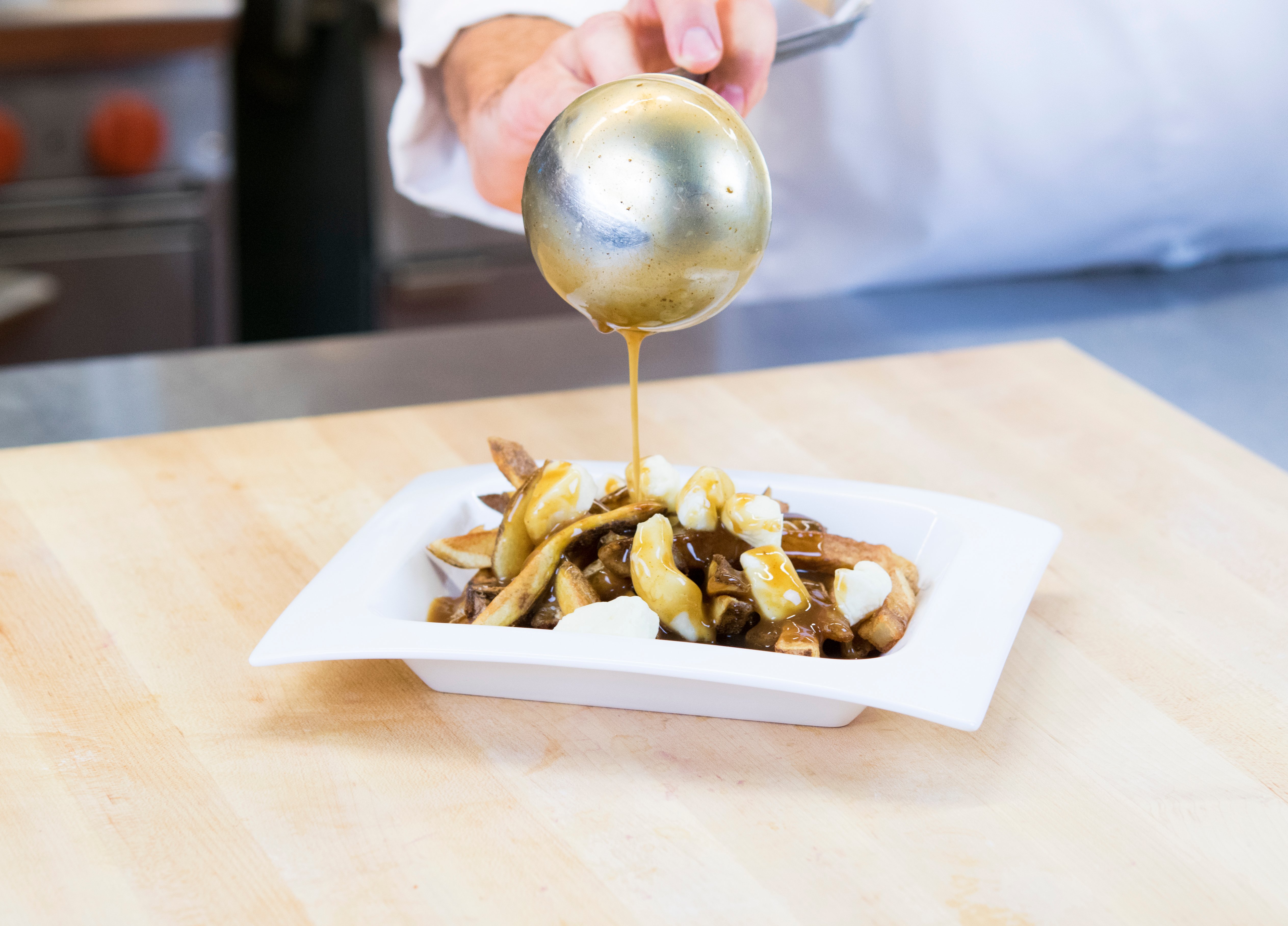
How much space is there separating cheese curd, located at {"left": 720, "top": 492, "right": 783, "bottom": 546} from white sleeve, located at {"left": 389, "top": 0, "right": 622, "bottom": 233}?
0.61 metres

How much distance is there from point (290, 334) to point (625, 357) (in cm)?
125

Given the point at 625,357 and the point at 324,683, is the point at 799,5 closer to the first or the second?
the point at 625,357

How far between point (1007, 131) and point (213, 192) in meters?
1.28

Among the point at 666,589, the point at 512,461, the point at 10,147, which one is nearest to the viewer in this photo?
the point at 666,589

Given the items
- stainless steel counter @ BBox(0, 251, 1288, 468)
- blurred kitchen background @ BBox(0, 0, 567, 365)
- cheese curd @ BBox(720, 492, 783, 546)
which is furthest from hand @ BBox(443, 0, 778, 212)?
blurred kitchen background @ BBox(0, 0, 567, 365)

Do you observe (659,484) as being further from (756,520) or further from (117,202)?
(117,202)

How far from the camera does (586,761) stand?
0.59 metres

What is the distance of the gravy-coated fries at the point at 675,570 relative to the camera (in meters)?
0.61

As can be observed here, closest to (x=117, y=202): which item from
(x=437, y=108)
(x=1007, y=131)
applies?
(x=437, y=108)

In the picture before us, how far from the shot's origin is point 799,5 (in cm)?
131

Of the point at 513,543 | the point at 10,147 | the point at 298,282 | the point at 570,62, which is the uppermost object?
the point at 570,62

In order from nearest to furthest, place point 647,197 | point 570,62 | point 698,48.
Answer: point 647,197, point 698,48, point 570,62

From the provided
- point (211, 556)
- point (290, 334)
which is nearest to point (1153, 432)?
point (211, 556)

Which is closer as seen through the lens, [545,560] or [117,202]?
[545,560]
